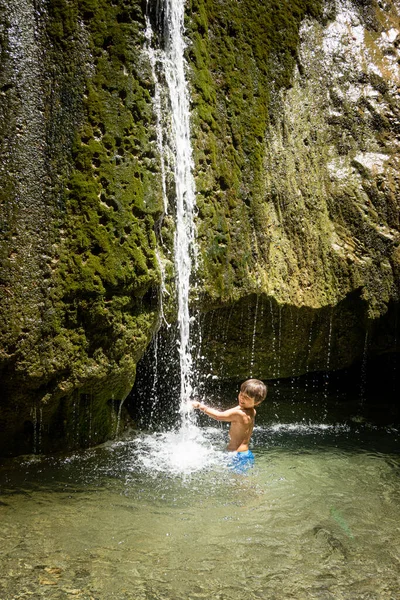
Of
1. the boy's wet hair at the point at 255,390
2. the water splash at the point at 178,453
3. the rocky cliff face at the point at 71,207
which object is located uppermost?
the rocky cliff face at the point at 71,207

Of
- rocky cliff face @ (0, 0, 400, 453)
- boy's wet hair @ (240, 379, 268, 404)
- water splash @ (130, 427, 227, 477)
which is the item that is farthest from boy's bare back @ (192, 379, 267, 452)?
rocky cliff face @ (0, 0, 400, 453)

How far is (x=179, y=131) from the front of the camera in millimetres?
4781

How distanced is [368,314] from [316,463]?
1.91 m

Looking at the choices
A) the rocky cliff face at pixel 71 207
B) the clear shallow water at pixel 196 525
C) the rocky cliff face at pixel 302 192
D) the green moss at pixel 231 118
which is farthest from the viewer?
the rocky cliff face at pixel 302 192

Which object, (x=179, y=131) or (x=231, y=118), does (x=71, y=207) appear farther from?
(x=231, y=118)

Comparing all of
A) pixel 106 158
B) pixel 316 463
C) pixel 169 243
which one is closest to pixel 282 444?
pixel 316 463

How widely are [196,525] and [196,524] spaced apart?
0.05ft

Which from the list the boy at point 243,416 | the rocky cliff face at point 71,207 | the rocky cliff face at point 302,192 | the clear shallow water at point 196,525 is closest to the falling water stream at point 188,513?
the clear shallow water at point 196,525

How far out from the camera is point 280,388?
6809mm

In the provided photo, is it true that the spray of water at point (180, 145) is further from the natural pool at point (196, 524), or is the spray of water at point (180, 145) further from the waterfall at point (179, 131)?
the natural pool at point (196, 524)

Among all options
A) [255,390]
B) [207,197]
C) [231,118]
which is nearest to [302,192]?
[231,118]

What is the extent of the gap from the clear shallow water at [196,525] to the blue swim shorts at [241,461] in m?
0.07

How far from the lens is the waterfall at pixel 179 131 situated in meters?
4.62

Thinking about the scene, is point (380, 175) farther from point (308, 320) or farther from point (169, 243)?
point (169, 243)
